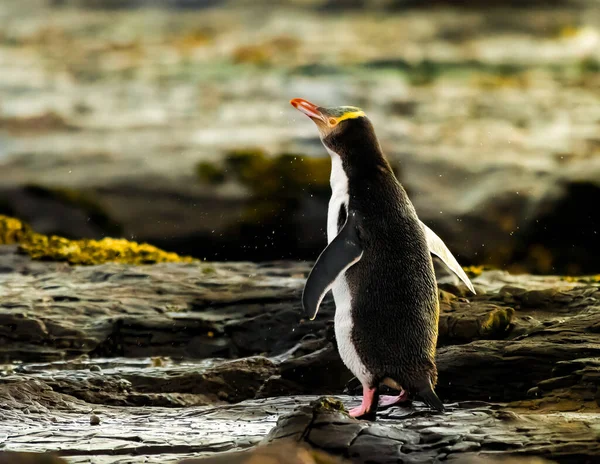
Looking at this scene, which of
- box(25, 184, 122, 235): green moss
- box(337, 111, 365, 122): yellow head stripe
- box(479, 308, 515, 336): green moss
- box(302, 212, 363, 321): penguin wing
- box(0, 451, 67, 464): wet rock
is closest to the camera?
box(0, 451, 67, 464): wet rock

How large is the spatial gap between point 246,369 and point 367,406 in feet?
5.52

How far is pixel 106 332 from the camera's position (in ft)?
24.3

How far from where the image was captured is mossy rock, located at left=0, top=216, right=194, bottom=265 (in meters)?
9.81

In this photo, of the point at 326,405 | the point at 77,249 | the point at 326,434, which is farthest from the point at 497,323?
the point at 77,249

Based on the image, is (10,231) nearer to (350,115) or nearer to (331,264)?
(350,115)

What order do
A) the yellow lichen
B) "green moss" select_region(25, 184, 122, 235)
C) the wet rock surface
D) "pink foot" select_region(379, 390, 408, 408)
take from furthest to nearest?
"green moss" select_region(25, 184, 122, 235), the yellow lichen, "pink foot" select_region(379, 390, 408, 408), the wet rock surface

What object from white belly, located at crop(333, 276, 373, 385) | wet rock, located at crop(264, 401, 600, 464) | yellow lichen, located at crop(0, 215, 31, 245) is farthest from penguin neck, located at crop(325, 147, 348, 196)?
yellow lichen, located at crop(0, 215, 31, 245)

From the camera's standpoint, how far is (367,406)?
458 centimetres

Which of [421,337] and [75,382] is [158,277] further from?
[421,337]

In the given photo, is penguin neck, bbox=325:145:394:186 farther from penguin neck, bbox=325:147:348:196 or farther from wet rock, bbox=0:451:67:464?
wet rock, bbox=0:451:67:464

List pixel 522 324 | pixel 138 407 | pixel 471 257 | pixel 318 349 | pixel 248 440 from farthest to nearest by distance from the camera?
1. pixel 471 257
2. pixel 318 349
3. pixel 522 324
4. pixel 138 407
5. pixel 248 440

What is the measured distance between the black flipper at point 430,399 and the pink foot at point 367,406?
0.26 m

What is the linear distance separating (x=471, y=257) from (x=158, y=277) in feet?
15.2

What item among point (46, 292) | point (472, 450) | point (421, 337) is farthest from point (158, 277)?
point (472, 450)
